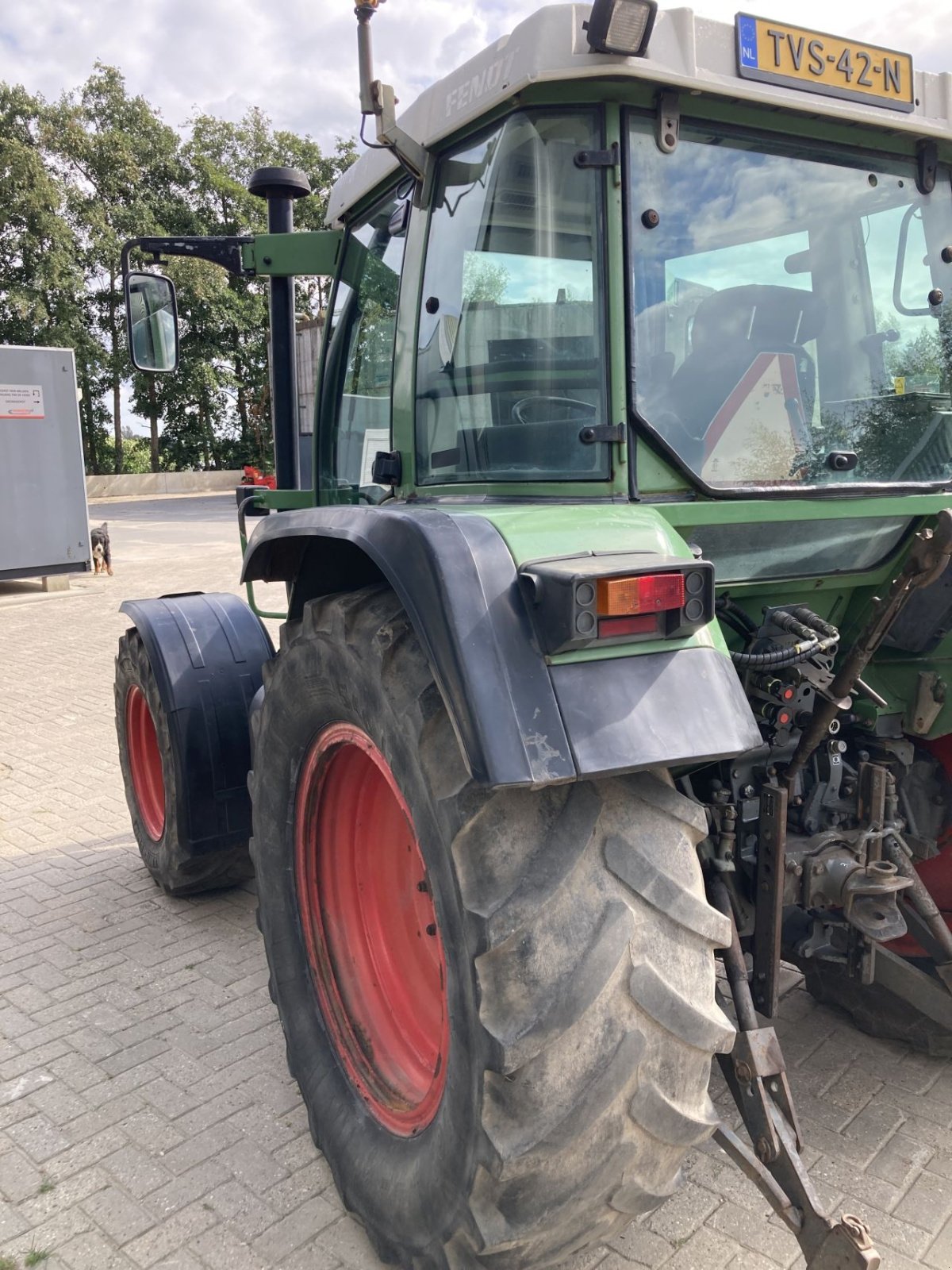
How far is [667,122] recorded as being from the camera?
1913 mm

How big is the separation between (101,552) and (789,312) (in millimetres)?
11587

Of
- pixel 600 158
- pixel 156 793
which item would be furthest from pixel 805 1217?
pixel 156 793

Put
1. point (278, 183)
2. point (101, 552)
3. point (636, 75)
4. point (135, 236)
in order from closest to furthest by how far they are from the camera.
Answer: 1. point (636, 75)
2. point (278, 183)
3. point (101, 552)
4. point (135, 236)

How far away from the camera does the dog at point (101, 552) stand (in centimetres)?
1234

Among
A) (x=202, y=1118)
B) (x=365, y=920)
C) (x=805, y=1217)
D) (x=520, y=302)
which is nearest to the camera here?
(x=805, y=1217)

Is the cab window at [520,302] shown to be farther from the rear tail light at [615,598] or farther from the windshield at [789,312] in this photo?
the rear tail light at [615,598]

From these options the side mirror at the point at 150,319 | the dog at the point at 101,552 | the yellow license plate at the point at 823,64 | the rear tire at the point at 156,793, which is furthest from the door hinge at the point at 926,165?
the dog at the point at 101,552

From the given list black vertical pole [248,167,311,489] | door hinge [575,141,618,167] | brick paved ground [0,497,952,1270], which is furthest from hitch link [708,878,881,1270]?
black vertical pole [248,167,311,489]

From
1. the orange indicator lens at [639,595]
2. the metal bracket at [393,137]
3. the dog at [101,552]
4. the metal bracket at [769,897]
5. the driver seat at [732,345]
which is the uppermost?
the metal bracket at [393,137]

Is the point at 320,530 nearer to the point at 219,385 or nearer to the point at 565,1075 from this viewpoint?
the point at 565,1075

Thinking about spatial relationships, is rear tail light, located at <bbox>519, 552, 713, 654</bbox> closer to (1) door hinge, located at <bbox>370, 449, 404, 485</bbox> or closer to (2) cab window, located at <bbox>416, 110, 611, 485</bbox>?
(2) cab window, located at <bbox>416, 110, 611, 485</bbox>

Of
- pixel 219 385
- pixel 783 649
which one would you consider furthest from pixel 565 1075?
pixel 219 385

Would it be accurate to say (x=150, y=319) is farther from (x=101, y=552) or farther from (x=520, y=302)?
(x=101, y=552)

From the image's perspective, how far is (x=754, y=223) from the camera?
209 cm
